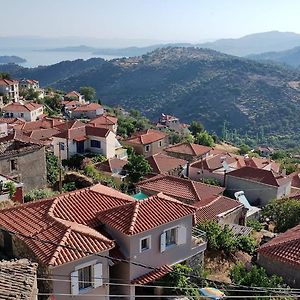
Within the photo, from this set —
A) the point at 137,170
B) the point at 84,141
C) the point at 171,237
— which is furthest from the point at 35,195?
the point at 84,141

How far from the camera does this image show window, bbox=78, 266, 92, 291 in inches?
518

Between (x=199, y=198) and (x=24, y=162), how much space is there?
31.9 ft

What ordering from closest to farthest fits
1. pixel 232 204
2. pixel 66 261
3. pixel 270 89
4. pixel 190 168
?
pixel 66 261 < pixel 232 204 < pixel 190 168 < pixel 270 89

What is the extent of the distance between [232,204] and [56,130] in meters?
25.8

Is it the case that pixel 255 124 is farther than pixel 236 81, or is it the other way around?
pixel 236 81

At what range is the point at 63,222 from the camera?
14000 millimetres

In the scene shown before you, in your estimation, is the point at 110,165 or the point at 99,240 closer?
the point at 99,240

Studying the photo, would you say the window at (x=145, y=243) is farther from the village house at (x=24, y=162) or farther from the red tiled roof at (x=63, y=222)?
the village house at (x=24, y=162)

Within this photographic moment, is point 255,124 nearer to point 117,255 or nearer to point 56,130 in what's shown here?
point 56,130

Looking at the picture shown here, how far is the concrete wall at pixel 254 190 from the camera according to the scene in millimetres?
35969

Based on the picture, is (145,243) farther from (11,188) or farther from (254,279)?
(11,188)

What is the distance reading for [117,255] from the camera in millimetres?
14320

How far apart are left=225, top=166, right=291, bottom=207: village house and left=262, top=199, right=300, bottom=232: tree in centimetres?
847

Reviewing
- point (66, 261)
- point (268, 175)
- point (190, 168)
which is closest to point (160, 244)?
point (66, 261)
